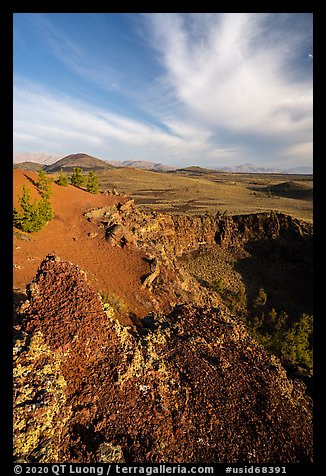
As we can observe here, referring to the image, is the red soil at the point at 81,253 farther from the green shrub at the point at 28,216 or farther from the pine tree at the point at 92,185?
the pine tree at the point at 92,185

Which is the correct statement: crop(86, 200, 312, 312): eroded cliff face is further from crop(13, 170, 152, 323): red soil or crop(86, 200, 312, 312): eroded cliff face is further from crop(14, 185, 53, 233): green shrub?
crop(14, 185, 53, 233): green shrub

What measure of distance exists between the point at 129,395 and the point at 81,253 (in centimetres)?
1143

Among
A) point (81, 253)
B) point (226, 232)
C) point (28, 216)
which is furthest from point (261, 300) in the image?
point (28, 216)

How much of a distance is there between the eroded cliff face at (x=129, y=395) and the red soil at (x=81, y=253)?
4.83 m

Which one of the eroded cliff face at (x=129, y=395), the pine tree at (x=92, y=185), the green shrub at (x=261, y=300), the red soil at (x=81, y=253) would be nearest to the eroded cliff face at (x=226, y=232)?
the pine tree at (x=92, y=185)

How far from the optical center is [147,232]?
22453 mm

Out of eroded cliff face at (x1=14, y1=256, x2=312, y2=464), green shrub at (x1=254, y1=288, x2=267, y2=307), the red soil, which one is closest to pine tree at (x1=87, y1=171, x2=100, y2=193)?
the red soil

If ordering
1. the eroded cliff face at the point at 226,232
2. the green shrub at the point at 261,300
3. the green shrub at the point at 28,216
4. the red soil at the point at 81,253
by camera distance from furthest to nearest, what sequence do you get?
the green shrub at the point at 261,300, the eroded cliff face at the point at 226,232, the green shrub at the point at 28,216, the red soil at the point at 81,253

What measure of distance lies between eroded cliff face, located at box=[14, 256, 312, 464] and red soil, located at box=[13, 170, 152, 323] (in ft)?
15.9

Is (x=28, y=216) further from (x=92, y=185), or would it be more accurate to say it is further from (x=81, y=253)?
(x=92, y=185)

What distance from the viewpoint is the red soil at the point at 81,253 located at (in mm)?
13773

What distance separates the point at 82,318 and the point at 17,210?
39.1 ft
